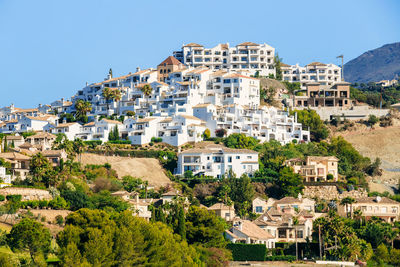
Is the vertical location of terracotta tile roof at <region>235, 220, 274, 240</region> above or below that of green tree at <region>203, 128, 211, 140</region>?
below

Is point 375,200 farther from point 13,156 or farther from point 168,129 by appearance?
point 13,156

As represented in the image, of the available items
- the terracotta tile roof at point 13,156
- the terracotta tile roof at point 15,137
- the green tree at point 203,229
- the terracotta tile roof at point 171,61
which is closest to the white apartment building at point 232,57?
the terracotta tile roof at point 171,61

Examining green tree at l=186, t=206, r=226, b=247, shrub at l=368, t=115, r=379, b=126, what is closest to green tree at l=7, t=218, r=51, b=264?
green tree at l=186, t=206, r=226, b=247

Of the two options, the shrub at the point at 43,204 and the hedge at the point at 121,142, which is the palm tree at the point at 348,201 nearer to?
the hedge at the point at 121,142

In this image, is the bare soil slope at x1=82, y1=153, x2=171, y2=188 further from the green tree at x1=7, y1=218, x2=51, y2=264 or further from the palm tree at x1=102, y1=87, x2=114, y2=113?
the green tree at x1=7, y1=218, x2=51, y2=264

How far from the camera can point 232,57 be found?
143125mm

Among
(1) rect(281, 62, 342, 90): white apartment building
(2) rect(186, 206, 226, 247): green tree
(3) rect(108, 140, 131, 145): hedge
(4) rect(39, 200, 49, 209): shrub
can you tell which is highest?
(1) rect(281, 62, 342, 90): white apartment building

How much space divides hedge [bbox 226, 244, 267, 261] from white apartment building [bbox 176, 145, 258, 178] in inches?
948

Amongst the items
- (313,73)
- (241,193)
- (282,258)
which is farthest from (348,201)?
(313,73)

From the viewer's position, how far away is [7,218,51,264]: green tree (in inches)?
2319

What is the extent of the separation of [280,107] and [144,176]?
133ft

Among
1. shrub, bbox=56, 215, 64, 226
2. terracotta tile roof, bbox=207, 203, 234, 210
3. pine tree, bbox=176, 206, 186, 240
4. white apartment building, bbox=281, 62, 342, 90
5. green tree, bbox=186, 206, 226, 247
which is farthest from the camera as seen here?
white apartment building, bbox=281, 62, 342, 90

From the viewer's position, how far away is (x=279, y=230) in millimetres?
84250

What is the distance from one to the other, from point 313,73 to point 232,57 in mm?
18783
